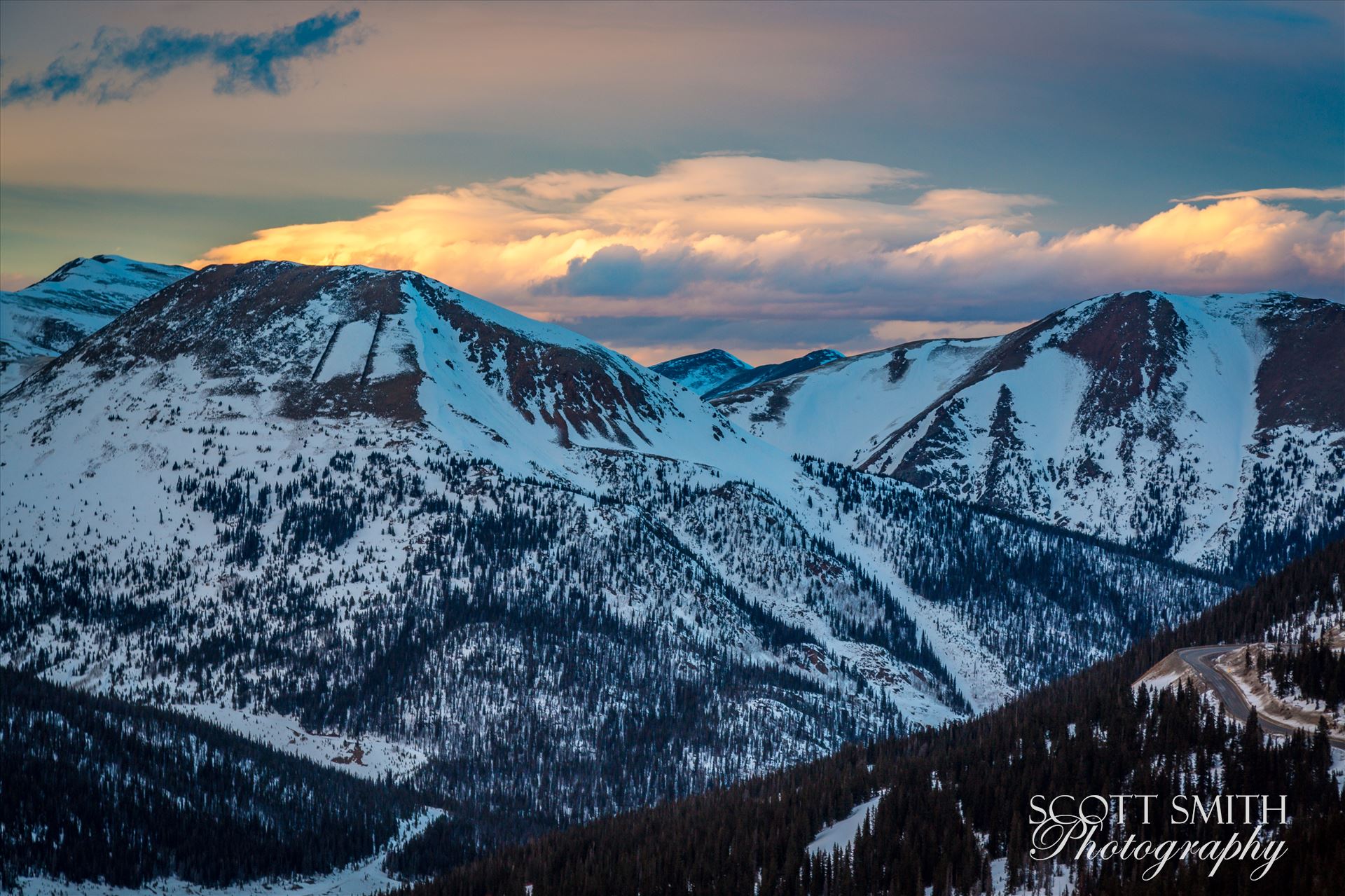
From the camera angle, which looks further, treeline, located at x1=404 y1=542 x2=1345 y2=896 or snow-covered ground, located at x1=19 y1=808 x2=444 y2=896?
snow-covered ground, located at x1=19 y1=808 x2=444 y2=896

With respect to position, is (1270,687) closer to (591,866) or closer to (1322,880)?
(1322,880)

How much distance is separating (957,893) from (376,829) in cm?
11122

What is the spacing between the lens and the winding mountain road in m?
123

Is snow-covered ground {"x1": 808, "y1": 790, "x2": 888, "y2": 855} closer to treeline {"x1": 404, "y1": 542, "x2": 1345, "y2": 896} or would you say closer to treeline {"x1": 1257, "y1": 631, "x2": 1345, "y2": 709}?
treeline {"x1": 404, "y1": 542, "x2": 1345, "y2": 896}

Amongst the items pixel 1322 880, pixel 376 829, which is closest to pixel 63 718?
pixel 376 829

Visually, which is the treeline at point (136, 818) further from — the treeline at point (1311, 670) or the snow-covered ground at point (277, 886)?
the treeline at point (1311, 670)

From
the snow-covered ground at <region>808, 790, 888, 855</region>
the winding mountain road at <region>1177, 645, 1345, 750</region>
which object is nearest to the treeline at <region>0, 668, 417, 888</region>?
the snow-covered ground at <region>808, 790, 888, 855</region>

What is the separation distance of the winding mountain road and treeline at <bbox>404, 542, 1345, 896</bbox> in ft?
10.2

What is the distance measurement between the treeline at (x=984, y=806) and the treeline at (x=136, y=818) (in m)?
38.0

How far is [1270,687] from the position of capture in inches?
5246

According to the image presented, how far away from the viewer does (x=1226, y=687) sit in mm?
138875

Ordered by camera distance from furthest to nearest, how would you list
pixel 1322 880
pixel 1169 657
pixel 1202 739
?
1. pixel 1169 657
2. pixel 1202 739
3. pixel 1322 880

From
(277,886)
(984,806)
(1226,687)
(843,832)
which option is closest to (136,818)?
(277,886)

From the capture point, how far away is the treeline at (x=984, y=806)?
108 m
